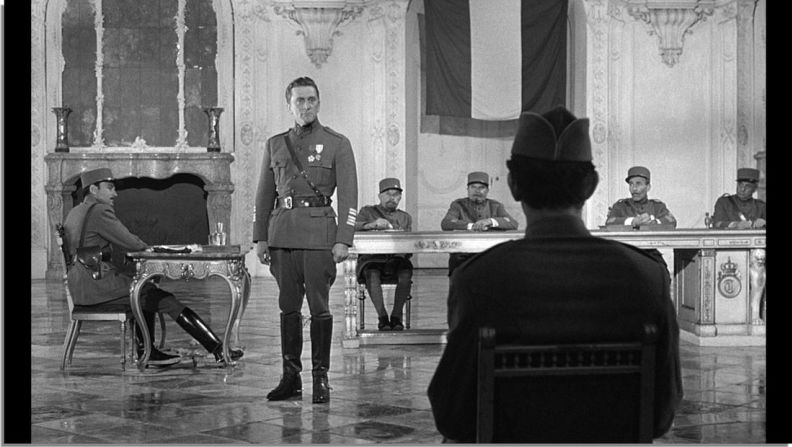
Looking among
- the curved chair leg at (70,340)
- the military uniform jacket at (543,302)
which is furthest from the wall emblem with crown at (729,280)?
the military uniform jacket at (543,302)

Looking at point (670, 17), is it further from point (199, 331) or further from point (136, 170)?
point (199, 331)

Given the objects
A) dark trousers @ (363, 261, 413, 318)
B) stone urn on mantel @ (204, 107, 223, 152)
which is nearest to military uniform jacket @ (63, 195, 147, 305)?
dark trousers @ (363, 261, 413, 318)

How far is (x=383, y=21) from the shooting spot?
1445cm

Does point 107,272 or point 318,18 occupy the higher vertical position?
point 318,18

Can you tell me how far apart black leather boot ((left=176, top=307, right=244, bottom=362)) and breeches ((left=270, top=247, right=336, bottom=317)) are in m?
1.31

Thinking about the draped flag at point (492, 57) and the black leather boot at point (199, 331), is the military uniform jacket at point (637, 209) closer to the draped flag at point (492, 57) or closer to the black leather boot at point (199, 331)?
the black leather boot at point (199, 331)

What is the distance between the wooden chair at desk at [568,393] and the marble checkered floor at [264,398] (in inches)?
91.9

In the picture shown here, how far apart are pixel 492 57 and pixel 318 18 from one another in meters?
2.32

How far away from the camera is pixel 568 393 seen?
214 centimetres

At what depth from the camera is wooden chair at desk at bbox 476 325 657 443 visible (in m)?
2.10

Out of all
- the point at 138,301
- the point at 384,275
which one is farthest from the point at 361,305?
the point at 138,301

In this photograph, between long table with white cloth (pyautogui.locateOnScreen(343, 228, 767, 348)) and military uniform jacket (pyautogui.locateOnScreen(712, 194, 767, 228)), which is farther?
military uniform jacket (pyautogui.locateOnScreen(712, 194, 767, 228))

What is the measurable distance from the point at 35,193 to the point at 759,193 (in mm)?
9308

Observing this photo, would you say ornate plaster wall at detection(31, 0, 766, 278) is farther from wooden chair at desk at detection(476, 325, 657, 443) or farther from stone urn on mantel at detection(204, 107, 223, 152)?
wooden chair at desk at detection(476, 325, 657, 443)
